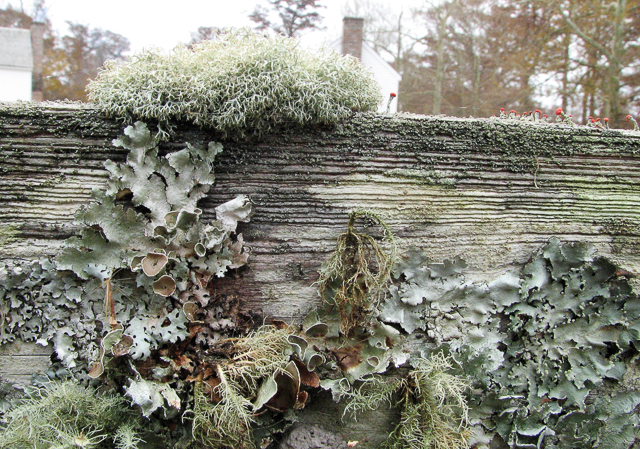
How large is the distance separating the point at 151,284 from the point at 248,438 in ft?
1.87

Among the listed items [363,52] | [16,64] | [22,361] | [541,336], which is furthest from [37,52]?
[541,336]

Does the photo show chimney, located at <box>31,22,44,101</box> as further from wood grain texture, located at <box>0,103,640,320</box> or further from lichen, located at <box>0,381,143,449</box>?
lichen, located at <box>0,381,143,449</box>

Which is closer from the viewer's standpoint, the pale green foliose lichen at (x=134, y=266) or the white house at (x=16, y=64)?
the pale green foliose lichen at (x=134, y=266)

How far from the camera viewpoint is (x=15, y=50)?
1616 centimetres

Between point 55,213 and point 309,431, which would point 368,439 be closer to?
point 309,431

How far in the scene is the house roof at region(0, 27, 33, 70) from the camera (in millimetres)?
15914

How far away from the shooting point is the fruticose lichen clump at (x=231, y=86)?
130 centimetres

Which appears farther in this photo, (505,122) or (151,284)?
(505,122)

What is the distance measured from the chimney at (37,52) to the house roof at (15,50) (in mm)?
1183

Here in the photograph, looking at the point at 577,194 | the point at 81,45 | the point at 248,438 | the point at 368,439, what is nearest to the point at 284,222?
the point at 248,438

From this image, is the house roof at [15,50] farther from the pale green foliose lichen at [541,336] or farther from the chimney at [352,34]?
the pale green foliose lichen at [541,336]

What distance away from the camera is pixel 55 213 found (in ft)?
4.31

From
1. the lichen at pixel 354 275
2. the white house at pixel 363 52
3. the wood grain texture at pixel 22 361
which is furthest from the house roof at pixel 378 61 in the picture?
the wood grain texture at pixel 22 361

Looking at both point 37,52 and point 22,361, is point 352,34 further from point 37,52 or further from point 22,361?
point 37,52
